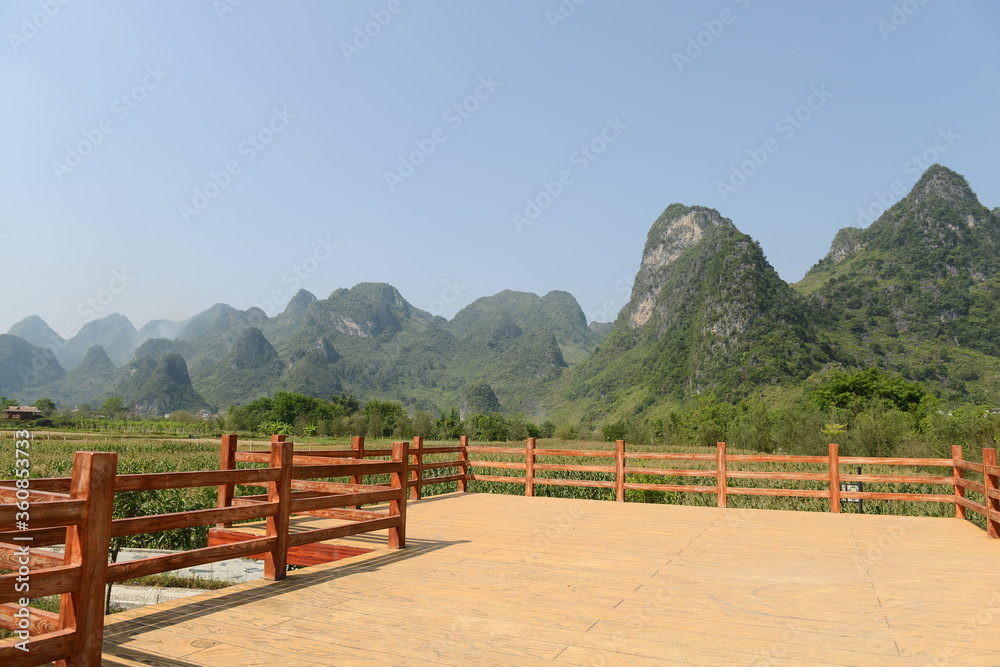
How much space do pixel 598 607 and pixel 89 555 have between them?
3.01 m

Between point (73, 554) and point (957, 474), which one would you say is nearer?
point (73, 554)

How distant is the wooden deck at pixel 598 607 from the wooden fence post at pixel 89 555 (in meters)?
0.17

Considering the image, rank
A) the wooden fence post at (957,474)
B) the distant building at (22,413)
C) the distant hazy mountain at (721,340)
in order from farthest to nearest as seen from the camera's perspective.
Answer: the distant building at (22,413) < the distant hazy mountain at (721,340) < the wooden fence post at (957,474)

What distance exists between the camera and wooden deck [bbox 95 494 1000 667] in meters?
3.28

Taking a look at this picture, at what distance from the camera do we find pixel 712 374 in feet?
299

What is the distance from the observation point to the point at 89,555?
116 inches

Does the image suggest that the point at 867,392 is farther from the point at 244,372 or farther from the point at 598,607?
the point at 244,372

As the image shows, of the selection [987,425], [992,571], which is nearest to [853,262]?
[987,425]

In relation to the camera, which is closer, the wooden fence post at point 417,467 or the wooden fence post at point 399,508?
the wooden fence post at point 399,508

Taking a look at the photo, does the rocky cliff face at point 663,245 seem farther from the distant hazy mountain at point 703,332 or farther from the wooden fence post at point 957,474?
the wooden fence post at point 957,474

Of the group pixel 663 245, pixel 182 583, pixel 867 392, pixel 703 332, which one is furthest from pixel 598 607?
pixel 663 245

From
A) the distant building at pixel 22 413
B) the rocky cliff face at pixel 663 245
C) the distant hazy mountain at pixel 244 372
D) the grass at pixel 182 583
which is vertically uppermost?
the rocky cliff face at pixel 663 245

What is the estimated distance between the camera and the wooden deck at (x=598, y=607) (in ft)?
10.7

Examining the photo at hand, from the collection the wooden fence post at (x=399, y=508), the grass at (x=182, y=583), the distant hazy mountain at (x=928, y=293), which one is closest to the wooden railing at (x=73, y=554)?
the wooden fence post at (x=399, y=508)
